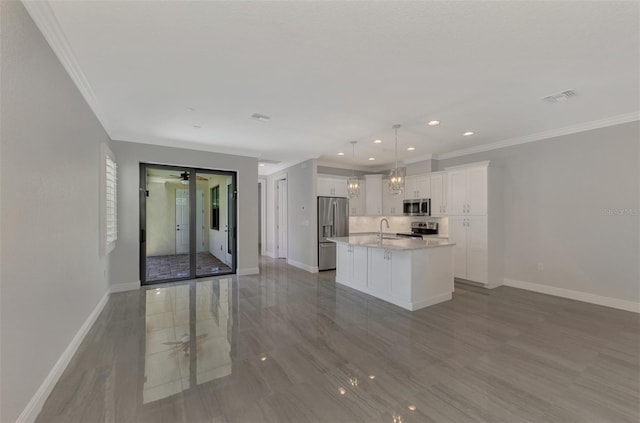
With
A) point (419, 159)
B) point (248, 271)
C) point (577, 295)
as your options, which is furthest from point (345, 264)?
point (577, 295)

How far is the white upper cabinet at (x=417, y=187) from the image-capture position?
20.7 feet

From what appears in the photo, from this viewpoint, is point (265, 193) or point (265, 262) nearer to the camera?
point (265, 262)

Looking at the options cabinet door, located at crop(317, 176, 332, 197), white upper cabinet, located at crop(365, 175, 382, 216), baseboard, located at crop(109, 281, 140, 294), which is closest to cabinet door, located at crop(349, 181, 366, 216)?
white upper cabinet, located at crop(365, 175, 382, 216)

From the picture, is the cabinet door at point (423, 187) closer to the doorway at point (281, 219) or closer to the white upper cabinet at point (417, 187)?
the white upper cabinet at point (417, 187)

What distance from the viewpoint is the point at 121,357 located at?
260 cm

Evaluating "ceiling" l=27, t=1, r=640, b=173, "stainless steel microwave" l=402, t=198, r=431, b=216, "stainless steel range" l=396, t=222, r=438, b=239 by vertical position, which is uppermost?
"ceiling" l=27, t=1, r=640, b=173

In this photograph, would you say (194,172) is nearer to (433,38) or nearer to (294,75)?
(294,75)

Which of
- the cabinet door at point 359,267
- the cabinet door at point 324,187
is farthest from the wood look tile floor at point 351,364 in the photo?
the cabinet door at point 324,187

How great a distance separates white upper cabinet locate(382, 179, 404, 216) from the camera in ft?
23.1

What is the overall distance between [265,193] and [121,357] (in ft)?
21.9

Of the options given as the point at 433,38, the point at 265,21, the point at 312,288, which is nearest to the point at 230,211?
the point at 312,288

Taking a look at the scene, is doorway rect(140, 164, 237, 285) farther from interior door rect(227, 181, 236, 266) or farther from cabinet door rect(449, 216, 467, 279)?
cabinet door rect(449, 216, 467, 279)

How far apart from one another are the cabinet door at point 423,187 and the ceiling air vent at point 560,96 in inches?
119

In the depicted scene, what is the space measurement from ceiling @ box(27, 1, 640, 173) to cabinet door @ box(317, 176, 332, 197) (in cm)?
256
